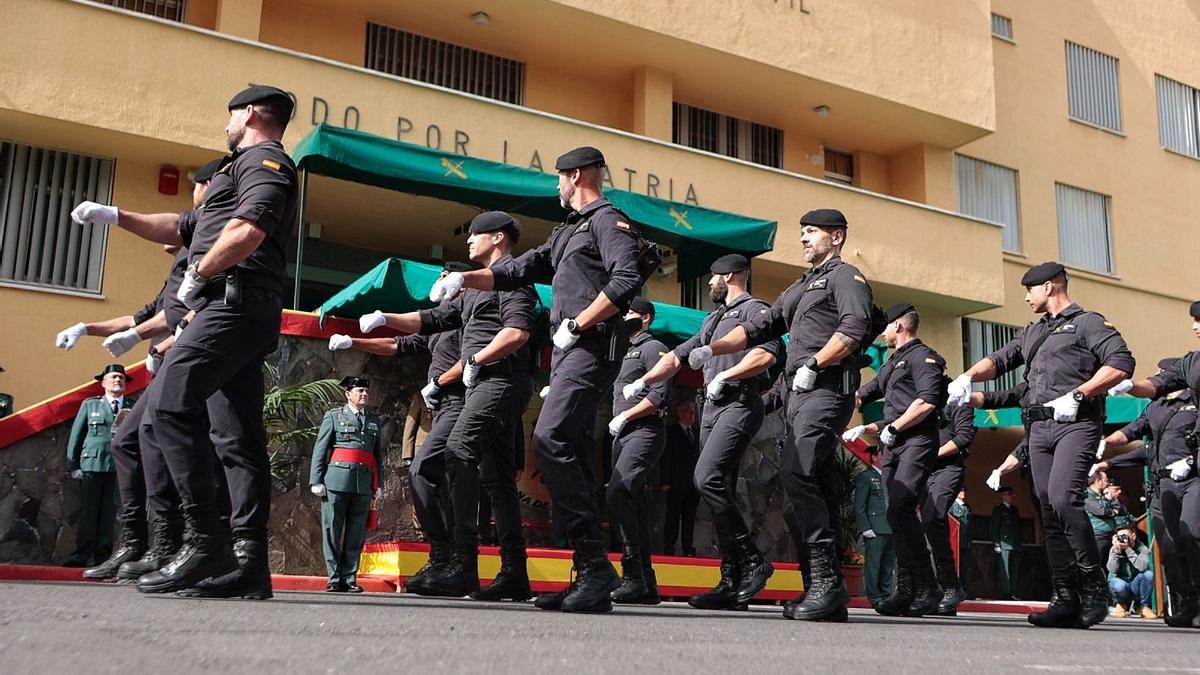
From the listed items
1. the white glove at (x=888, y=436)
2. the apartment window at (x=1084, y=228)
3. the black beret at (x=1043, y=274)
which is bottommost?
the white glove at (x=888, y=436)

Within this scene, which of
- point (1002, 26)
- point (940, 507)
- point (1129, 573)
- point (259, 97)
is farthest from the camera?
point (1002, 26)

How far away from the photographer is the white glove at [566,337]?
5707 millimetres

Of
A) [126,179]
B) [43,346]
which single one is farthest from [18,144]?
[43,346]

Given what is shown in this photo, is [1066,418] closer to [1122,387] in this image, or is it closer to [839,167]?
[1122,387]

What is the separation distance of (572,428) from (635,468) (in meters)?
2.60

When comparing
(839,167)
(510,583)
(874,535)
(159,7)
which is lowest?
(510,583)

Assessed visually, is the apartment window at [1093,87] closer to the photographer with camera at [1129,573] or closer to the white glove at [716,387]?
the photographer with camera at [1129,573]

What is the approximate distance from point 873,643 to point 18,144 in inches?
483

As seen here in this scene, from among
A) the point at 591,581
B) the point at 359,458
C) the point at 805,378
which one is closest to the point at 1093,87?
the point at 359,458

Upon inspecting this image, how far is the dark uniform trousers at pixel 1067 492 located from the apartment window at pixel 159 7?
1210 cm

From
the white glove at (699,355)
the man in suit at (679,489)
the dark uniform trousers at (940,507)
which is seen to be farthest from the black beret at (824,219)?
the man in suit at (679,489)

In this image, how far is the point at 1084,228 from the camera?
23.0m

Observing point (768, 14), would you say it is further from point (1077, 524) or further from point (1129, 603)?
point (1077, 524)

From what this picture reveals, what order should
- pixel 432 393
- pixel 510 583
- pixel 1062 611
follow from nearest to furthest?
pixel 510 583, pixel 1062 611, pixel 432 393
